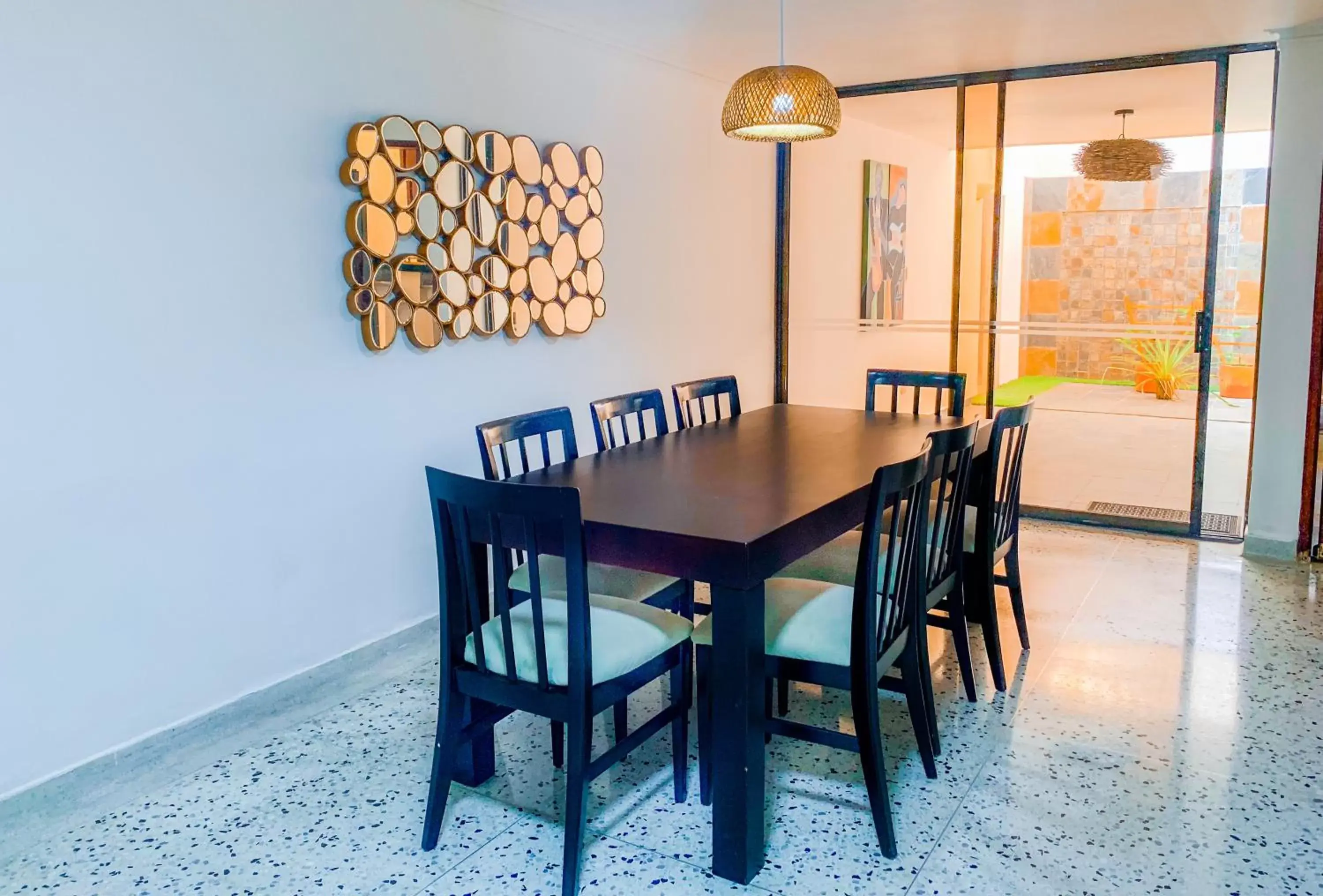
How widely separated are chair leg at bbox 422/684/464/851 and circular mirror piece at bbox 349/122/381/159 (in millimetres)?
1747

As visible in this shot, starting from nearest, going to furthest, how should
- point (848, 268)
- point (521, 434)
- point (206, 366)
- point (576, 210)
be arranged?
1. point (206, 366)
2. point (521, 434)
3. point (576, 210)
4. point (848, 268)

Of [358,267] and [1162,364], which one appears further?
[1162,364]

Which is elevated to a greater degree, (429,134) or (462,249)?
(429,134)

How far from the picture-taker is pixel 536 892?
6.94ft

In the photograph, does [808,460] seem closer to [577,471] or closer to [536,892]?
[577,471]

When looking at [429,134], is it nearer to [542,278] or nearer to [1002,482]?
[542,278]

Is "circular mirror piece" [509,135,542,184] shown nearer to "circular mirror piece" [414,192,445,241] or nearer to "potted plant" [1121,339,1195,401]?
"circular mirror piece" [414,192,445,241]

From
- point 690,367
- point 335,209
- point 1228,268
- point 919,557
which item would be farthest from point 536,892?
point 1228,268

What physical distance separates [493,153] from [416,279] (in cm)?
61

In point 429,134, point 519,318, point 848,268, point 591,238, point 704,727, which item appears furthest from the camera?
point 848,268

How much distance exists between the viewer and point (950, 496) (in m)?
2.84

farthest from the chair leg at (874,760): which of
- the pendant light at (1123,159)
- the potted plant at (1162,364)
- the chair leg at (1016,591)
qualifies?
the pendant light at (1123,159)

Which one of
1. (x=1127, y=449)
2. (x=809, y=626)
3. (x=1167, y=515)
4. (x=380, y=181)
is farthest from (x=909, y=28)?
(x=809, y=626)

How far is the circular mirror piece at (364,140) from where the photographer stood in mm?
3059
